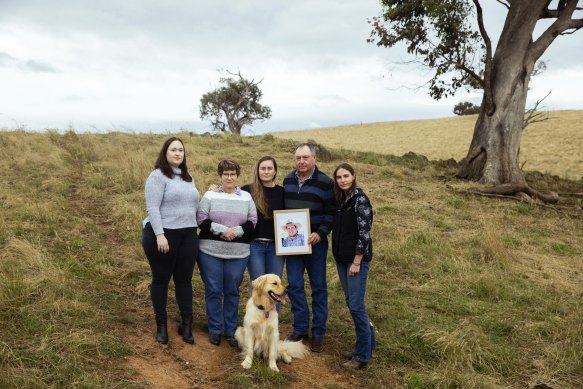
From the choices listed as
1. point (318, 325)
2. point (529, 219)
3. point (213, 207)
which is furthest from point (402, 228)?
point (213, 207)

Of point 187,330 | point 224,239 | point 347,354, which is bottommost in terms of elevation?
point 347,354

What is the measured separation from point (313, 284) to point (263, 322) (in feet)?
2.87

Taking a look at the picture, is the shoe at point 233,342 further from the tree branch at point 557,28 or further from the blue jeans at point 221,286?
the tree branch at point 557,28

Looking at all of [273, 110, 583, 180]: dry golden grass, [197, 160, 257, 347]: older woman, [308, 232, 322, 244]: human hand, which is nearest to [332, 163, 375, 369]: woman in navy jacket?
[308, 232, 322, 244]: human hand

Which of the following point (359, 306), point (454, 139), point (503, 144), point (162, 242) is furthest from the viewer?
point (454, 139)

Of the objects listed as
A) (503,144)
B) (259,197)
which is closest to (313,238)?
(259,197)

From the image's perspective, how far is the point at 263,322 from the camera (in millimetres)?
4594

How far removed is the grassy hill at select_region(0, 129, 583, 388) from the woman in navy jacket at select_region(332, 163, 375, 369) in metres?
0.48

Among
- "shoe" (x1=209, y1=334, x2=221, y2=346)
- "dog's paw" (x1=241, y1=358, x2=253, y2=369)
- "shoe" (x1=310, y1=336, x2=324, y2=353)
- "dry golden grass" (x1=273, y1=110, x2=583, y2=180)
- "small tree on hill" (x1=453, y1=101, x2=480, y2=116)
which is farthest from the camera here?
"small tree on hill" (x1=453, y1=101, x2=480, y2=116)

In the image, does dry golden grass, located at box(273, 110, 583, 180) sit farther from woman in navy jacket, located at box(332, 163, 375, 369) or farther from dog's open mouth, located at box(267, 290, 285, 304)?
dog's open mouth, located at box(267, 290, 285, 304)

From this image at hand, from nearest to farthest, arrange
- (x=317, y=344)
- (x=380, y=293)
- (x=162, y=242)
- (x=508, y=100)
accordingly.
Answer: (x=162, y=242) < (x=317, y=344) < (x=380, y=293) < (x=508, y=100)

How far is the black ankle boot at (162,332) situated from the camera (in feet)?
16.0

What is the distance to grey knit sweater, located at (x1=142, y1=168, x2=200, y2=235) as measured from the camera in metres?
4.44

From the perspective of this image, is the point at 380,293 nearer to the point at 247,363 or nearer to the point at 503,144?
the point at 247,363
